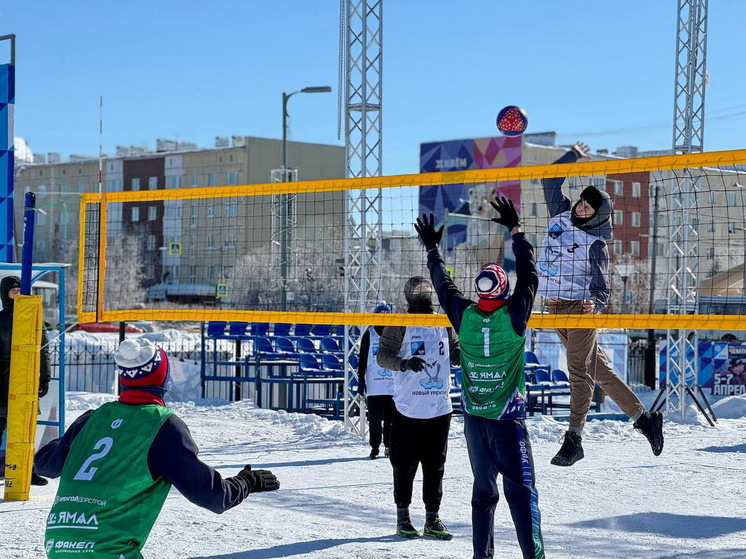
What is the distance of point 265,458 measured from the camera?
38.6ft

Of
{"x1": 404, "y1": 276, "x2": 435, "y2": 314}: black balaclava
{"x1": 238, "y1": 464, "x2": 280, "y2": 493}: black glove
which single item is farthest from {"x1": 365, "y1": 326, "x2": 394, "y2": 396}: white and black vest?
{"x1": 238, "y1": 464, "x2": 280, "y2": 493}: black glove

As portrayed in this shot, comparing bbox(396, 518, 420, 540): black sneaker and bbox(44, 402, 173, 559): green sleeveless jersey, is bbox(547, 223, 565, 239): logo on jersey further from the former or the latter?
bbox(44, 402, 173, 559): green sleeveless jersey

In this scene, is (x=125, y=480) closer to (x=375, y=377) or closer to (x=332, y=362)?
(x=375, y=377)

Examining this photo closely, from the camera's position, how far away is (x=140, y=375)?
404 cm

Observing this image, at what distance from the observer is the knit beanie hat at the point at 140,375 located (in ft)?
13.3

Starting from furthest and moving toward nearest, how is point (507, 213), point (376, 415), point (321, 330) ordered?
1. point (321, 330)
2. point (376, 415)
3. point (507, 213)

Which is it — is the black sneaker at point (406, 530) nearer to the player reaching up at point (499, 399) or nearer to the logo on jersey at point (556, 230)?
the player reaching up at point (499, 399)

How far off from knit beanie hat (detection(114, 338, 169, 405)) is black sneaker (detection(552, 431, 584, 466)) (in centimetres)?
392

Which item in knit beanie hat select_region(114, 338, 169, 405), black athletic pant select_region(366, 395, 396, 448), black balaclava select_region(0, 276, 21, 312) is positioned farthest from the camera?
black athletic pant select_region(366, 395, 396, 448)

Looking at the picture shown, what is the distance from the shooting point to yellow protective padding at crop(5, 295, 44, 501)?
8328mm

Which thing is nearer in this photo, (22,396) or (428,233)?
(428,233)

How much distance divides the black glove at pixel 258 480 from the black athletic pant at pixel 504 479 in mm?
2053

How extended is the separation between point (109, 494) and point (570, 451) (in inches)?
168

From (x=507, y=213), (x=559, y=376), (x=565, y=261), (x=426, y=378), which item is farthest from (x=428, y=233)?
(x=559, y=376)
